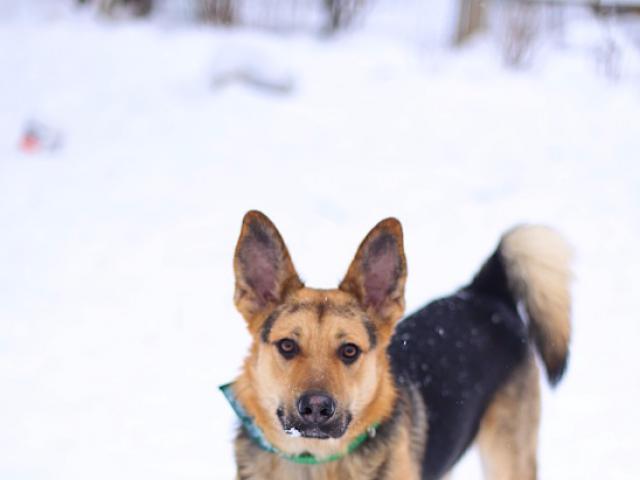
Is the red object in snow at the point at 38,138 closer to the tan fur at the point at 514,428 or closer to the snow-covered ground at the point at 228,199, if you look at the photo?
the snow-covered ground at the point at 228,199

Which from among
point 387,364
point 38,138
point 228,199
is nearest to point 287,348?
point 387,364

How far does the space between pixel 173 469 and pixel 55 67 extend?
8511 mm

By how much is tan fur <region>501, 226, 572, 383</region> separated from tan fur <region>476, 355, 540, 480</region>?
22 centimetres

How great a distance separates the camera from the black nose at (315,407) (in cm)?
270

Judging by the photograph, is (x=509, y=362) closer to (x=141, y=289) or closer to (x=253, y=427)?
(x=253, y=427)

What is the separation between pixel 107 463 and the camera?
417 centimetres

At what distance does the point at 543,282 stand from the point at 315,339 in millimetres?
1320

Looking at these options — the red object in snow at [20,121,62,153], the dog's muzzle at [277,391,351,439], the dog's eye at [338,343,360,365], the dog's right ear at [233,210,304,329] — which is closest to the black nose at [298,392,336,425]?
→ the dog's muzzle at [277,391,351,439]

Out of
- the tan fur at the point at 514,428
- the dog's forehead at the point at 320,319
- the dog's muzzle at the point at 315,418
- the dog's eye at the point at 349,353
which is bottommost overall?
the tan fur at the point at 514,428

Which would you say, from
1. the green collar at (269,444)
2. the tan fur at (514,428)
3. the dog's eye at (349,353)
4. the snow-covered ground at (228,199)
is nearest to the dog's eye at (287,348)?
the dog's eye at (349,353)

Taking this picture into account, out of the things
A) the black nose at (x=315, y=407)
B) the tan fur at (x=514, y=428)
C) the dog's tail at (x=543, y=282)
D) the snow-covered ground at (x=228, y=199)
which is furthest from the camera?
the snow-covered ground at (x=228, y=199)

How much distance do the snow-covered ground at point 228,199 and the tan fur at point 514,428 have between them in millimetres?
635

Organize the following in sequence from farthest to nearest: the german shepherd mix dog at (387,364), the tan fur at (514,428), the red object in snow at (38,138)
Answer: the red object in snow at (38,138), the tan fur at (514,428), the german shepherd mix dog at (387,364)

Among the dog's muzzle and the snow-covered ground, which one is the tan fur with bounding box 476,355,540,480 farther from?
the dog's muzzle
